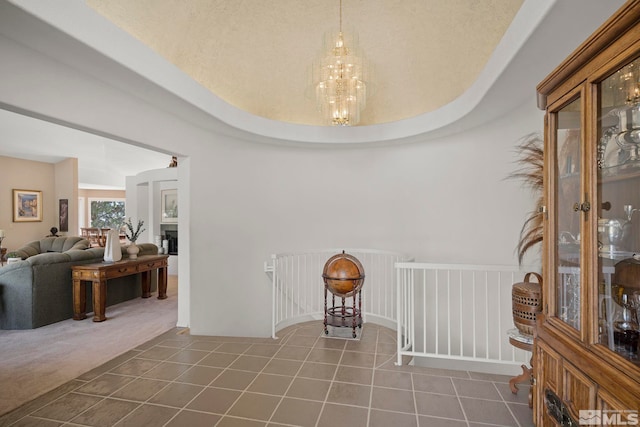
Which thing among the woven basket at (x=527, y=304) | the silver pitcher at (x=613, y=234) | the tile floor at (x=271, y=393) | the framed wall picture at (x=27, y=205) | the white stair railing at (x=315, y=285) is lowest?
the tile floor at (x=271, y=393)

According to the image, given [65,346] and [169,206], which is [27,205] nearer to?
[169,206]

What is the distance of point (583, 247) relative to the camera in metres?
1.54

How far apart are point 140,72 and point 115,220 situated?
16095 millimetres

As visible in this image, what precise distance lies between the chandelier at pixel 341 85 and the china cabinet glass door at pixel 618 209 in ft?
8.86

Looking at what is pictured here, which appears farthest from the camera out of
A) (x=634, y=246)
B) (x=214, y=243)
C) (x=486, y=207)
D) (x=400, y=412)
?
(x=214, y=243)

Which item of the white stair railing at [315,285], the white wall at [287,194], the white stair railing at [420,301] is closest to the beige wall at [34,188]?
the white wall at [287,194]

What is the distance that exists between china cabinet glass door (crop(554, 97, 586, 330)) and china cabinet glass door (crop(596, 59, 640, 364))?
122 mm

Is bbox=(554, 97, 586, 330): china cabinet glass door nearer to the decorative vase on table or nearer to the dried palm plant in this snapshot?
the dried palm plant

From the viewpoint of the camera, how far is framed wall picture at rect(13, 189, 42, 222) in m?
9.27

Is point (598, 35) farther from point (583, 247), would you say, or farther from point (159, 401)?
point (159, 401)

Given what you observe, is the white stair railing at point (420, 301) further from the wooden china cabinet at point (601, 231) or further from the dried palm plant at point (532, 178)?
the wooden china cabinet at point (601, 231)

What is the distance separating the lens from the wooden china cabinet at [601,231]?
4.28 feet

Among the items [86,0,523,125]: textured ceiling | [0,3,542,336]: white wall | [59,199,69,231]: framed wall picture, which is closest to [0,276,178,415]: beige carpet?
[0,3,542,336]: white wall

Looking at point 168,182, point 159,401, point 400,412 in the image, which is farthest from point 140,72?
point 168,182
